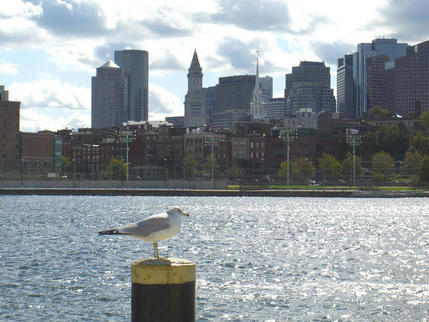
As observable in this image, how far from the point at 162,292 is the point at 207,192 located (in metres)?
131

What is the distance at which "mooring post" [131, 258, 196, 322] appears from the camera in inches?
426

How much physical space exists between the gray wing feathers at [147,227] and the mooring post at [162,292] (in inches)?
68.9

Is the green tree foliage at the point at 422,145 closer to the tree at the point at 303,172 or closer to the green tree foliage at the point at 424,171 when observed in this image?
the tree at the point at 303,172

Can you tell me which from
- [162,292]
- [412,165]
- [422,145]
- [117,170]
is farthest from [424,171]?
[162,292]

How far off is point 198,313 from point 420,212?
77359mm

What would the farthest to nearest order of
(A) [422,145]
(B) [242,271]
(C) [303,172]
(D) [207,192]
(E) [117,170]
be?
(E) [117,170]
(A) [422,145]
(C) [303,172]
(D) [207,192]
(B) [242,271]

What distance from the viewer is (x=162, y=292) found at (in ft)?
35.6

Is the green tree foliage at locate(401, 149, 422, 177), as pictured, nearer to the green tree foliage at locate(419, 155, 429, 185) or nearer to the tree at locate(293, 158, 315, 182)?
the green tree foliage at locate(419, 155, 429, 185)

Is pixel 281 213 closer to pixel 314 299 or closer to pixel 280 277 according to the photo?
pixel 280 277

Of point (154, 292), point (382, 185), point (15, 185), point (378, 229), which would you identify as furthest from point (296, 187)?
point (154, 292)

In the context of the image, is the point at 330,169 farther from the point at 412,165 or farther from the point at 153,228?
the point at 153,228

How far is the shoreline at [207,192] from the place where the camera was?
13888cm

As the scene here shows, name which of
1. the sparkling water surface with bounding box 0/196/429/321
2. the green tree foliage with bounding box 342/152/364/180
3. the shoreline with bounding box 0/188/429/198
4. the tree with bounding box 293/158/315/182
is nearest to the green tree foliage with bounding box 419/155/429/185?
the shoreline with bounding box 0/188/429/198

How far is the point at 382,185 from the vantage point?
158625 mm
